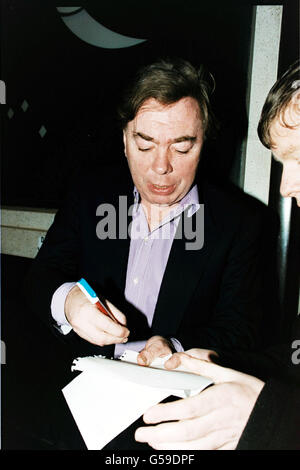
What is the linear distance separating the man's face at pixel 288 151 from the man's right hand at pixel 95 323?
559mm

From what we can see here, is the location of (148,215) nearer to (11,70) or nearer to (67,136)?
(67,136)

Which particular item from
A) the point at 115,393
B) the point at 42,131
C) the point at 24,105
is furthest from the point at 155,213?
the point at 24,105

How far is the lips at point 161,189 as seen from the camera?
127 cm

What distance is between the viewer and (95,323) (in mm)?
957

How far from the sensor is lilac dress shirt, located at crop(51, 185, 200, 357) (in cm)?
128

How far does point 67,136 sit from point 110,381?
1.61 m

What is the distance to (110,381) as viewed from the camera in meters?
0.76

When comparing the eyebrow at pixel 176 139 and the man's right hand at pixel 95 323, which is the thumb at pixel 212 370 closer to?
the man's right hand at pixel 95 323

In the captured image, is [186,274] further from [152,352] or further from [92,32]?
[92,32]

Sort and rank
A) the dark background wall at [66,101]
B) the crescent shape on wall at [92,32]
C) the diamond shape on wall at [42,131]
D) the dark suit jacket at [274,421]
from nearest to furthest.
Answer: the dark suit jacket at [274,421] → the dark background wall at [66,101] → the crescent shape on wall at [92,32] → the diamond shape on wall at [42,131]

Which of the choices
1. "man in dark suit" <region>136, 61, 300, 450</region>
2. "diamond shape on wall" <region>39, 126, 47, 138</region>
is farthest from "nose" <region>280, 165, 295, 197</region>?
"diamond shape on wall" <region>39, 126, 47, 138</region>

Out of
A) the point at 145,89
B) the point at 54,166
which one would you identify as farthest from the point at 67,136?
the point at 145,89

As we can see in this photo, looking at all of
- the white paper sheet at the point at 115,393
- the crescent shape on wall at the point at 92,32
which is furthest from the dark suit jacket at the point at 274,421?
the crescent shape on wall at the point at 92,32
